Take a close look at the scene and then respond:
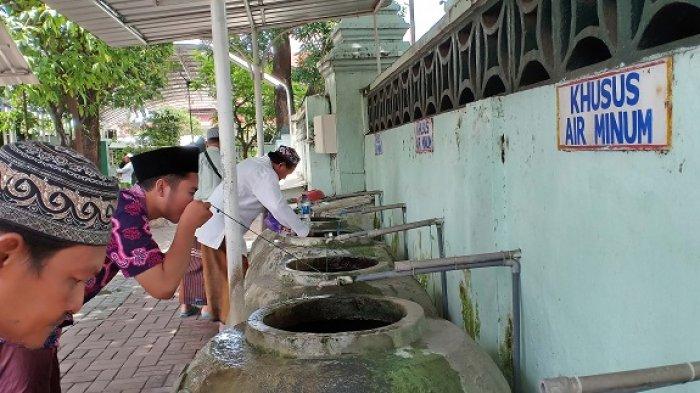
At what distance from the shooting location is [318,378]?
183cm

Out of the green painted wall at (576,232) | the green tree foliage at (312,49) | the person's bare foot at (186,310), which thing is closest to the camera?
the green painted wall at (576,232)

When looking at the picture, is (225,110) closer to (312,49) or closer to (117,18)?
(117,18)

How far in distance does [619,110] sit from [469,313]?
1.79m

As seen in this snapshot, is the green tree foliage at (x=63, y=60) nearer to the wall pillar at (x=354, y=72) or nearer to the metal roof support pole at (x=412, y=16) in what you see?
the wall pillar at (x=354, y=72)

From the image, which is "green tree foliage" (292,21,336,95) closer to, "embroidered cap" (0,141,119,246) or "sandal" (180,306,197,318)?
"sandal" (180,306,197,318)

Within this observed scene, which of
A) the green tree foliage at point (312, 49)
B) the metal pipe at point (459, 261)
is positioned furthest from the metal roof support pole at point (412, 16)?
the green tree foliage at point (312, 49)

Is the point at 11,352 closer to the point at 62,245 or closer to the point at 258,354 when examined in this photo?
the point at 258,354

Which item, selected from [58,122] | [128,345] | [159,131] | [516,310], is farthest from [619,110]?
[159,131]

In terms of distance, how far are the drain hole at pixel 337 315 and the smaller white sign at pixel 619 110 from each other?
3.40 feet

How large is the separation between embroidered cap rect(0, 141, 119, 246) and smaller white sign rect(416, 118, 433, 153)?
8.70 ft

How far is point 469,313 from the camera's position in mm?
3154

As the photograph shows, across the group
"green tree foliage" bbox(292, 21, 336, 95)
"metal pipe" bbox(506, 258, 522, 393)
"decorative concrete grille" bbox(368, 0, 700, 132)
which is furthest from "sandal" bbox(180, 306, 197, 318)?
"green tree foliage" bbox(292, 21, 336, 95)

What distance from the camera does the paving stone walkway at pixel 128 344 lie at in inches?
179

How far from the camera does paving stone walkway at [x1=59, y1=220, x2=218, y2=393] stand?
454 cm
